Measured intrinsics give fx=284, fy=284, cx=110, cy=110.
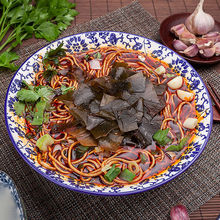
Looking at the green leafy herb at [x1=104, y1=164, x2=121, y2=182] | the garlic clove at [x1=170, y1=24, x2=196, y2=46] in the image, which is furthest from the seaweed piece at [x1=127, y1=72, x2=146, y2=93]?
the garlic clove at [x1=170, y1=24, x2=196, y2=46]

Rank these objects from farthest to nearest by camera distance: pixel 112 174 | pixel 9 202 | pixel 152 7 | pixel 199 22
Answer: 1. pixel 152 7
2. pixel 199 22
3. pixel 112 174
4. pixel 9 202

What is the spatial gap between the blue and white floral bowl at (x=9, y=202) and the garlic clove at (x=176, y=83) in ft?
5.07

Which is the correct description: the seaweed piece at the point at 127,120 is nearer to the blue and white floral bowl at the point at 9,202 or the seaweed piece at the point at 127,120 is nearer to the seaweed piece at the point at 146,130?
the seaweed piece at the point at 146,130

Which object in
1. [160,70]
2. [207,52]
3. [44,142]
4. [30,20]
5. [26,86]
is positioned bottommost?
[207,52]

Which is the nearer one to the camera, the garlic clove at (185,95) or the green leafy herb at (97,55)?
the garlic clove at (185,95)

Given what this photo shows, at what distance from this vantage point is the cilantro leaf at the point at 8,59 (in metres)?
2.95

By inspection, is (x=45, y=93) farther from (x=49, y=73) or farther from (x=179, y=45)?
(x=179, y=45)

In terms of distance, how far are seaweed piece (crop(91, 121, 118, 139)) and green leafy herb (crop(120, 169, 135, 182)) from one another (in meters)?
0.30

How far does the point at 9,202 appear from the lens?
6.32ft

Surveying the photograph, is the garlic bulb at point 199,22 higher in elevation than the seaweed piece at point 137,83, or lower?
lower

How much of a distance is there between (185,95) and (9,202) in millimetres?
1633

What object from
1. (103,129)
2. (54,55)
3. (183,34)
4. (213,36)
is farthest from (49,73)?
(213,36)

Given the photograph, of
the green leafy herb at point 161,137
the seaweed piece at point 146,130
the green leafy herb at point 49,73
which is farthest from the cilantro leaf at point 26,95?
the green leafy herb at point 161,137

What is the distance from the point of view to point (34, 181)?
2.34 metres
